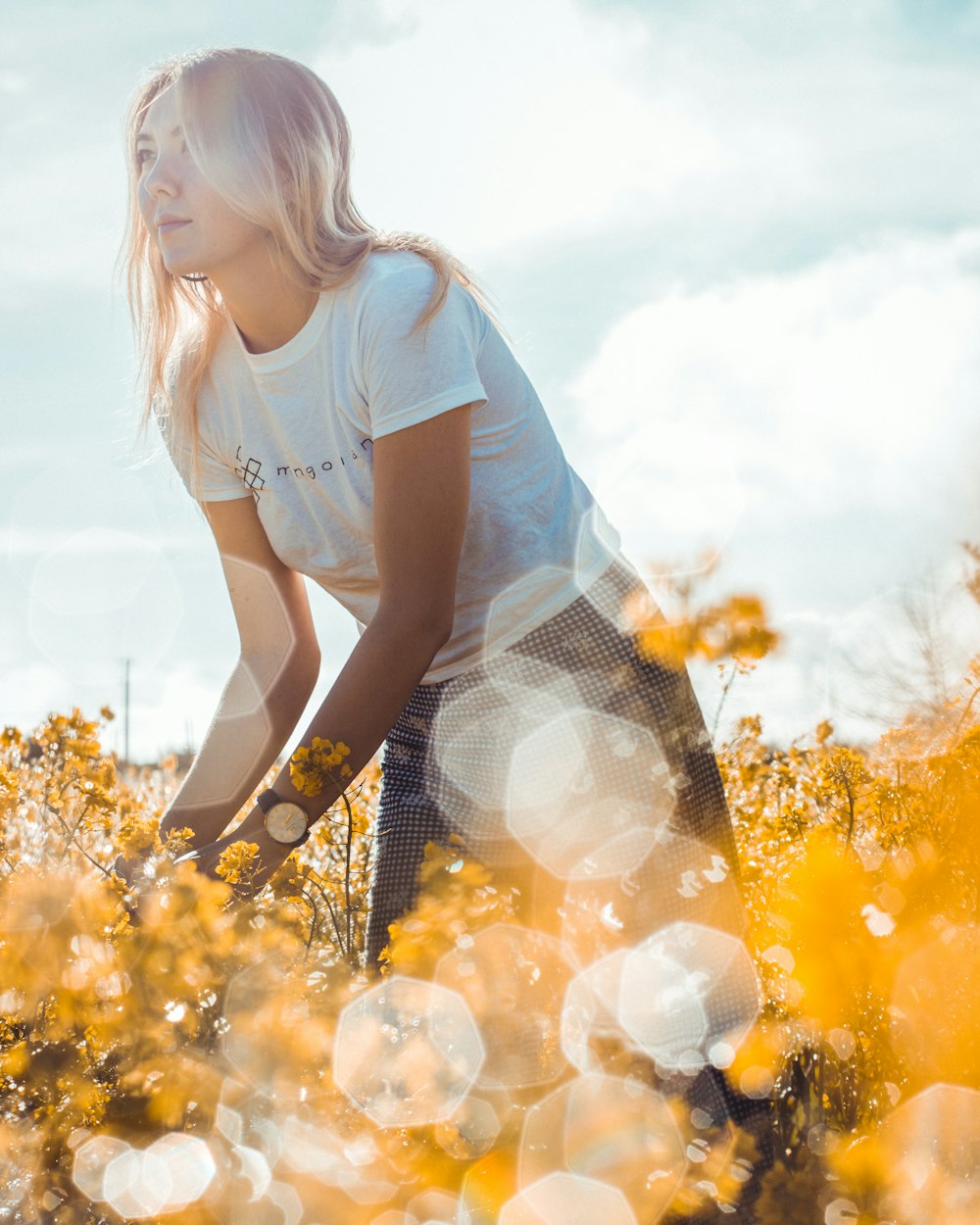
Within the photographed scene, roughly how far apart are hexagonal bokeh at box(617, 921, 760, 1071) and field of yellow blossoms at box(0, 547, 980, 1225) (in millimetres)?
45

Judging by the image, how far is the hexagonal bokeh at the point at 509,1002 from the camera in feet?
3.72

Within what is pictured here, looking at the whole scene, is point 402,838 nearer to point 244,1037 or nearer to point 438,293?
point 244,1037

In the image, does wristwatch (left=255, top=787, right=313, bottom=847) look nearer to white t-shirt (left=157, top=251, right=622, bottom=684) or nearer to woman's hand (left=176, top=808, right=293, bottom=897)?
woman's hand (left=176, top=808, right=293, bottom=897)

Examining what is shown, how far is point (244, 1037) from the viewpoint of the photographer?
109cm

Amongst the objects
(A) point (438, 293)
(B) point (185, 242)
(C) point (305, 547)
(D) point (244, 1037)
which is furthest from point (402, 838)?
(B) point (185, 242)

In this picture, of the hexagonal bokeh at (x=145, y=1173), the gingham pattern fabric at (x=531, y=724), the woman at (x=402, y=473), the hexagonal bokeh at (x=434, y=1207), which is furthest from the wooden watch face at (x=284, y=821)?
the hexagonal bokeh at (x=434, y=1207)

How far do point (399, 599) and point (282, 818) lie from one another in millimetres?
343

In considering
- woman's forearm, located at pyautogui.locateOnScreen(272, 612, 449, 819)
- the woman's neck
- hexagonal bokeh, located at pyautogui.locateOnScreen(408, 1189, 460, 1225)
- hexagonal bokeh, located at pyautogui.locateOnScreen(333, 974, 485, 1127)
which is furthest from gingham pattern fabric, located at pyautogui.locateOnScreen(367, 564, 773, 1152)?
the woman's neck

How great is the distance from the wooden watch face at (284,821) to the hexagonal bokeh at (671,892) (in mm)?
470

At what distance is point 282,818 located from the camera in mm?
1412

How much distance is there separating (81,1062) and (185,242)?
1.24 m

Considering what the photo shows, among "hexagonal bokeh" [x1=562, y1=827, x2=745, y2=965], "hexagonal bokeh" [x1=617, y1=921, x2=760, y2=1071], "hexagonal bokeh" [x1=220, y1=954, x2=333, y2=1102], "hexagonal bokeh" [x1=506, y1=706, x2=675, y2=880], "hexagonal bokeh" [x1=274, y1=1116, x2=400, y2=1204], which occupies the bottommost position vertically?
"hexagonal bokeh" [x1=617, y1=921, x2=760, y2=1071]

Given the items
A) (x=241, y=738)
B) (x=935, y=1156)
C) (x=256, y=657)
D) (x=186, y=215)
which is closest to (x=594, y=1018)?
(x=935, y=1156)

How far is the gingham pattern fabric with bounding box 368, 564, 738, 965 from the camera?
1.66m
